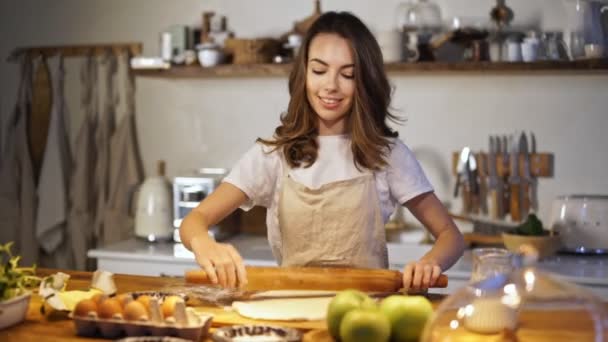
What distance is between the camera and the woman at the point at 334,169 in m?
2.16

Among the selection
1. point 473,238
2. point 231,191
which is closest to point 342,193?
point 231,191

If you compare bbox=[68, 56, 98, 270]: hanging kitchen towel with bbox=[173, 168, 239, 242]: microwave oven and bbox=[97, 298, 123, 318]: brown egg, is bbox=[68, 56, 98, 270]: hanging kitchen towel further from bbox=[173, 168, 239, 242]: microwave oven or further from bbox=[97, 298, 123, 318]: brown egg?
bbox=[97, 298, 123, 318]: brown egg

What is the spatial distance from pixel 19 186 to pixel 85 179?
0.33 meters

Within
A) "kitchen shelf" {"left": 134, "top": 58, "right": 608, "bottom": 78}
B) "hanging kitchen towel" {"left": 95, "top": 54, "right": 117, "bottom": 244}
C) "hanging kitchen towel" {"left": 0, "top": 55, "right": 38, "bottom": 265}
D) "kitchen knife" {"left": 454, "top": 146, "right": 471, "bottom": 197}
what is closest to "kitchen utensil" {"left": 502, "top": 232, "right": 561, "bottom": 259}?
"kitchen knife" {"left": 454, "top": 146, "right": 471, "bottom": 197}

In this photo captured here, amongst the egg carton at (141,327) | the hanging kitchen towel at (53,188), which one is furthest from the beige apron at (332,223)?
the hanging kitchen towel at (53,188)

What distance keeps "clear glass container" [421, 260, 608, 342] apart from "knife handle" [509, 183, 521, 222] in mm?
2256

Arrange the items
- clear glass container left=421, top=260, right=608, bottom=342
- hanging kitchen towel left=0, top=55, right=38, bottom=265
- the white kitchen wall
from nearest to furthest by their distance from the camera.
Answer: clear glass container left=421, top=260, right=608, bottom=342
the white kitchen wall
hanging kitchen towel left=0, top=55, right=38, bottom=265

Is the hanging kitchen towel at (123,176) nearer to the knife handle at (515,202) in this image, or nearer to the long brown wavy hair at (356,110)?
the knife handle at (515,202)

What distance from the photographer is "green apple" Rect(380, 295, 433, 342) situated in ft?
4.80

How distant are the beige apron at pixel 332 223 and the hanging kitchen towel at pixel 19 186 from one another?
7.32 feet

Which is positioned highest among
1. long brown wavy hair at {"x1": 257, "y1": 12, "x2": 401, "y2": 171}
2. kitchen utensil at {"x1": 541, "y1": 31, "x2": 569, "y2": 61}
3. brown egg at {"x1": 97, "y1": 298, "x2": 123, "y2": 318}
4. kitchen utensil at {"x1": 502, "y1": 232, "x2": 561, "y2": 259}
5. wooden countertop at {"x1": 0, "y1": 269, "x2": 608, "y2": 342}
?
kitchen utensil at {"x1": 541, "y1": 31, "x2": 569, "y2": 61}

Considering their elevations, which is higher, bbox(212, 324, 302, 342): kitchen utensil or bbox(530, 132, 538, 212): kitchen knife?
bbox(212, 324, 302, 342): kitchen utensil

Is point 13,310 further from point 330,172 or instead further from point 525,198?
point 525,198

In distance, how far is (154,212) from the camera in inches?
146
